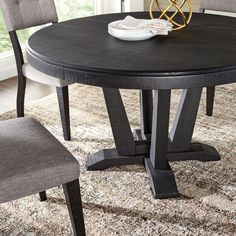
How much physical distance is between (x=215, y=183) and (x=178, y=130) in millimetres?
327

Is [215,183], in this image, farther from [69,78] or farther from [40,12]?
[40,12]

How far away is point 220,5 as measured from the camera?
2971mm

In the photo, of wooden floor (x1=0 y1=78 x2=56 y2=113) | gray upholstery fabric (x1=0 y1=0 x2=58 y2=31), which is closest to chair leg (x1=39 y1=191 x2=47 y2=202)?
gray upholstery fabric (x1=0 y1=0 x2=58 y2=31)

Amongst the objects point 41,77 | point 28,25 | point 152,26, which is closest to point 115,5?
point 28,25

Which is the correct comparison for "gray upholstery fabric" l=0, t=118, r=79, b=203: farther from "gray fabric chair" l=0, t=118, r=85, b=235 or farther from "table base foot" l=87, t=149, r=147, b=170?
"table base foot" l=87, t=149, r=147, b=170

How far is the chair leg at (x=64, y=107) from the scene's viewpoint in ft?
8.24

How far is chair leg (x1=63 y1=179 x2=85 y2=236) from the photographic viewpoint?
62.5 inches

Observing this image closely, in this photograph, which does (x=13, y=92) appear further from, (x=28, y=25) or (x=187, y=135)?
(x=187, y=135)

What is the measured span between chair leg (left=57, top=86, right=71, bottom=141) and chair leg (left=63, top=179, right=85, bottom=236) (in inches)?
39.3

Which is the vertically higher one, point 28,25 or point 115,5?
point 28,25

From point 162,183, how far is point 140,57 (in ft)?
2.36

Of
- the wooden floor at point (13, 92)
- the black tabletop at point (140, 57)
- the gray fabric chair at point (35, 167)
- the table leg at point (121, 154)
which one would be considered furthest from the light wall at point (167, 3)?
the gray fabric chair at point (35, 167)

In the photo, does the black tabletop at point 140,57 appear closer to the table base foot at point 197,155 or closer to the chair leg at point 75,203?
the chair leg at point 75,203

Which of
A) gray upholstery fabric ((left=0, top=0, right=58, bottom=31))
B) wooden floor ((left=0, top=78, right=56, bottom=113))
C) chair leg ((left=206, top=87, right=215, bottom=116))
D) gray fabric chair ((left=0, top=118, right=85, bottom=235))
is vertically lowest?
wooden floor ((left=0, top=78, right=56, bottom=113))
